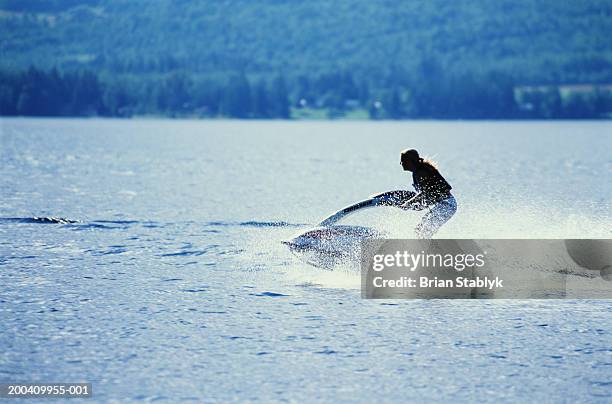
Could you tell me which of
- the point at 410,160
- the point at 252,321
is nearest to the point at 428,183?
the point at 410,160

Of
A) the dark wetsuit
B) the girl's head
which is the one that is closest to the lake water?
the dark wetsuit

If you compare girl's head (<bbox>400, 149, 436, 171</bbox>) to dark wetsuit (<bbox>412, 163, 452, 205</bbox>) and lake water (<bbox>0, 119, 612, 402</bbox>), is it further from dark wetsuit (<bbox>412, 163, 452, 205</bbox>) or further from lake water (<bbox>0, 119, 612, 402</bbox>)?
lake water (<bbox>0, 119, 612, 402</bbox>)

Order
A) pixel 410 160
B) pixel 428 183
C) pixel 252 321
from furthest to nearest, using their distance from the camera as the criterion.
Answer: pixel 428 183
pixel 410 160
pixel 252 321

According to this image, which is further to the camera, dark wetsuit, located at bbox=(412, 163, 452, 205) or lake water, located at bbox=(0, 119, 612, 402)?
dark wetsuit, located at bbox=(412, 163, 452, 205)

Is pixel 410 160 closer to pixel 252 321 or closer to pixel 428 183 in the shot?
pixel 428 183

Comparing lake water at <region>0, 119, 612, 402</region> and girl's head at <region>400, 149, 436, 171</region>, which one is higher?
girl's head at <region>400, 149, 436, 171</region>

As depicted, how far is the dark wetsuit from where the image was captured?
813 inches

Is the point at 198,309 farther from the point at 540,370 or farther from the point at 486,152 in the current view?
the point at 486,152

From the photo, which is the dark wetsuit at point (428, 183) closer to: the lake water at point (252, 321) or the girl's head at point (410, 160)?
the girl's head at point (410, 160)

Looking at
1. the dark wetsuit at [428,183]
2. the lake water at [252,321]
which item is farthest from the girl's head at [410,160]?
the lake water at [252,321]

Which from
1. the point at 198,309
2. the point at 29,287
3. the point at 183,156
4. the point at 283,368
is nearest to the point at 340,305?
the point at 198,309

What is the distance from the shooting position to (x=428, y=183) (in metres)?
20.7

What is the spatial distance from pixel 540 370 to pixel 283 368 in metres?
3.56

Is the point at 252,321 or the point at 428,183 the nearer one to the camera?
the point at 252,321
